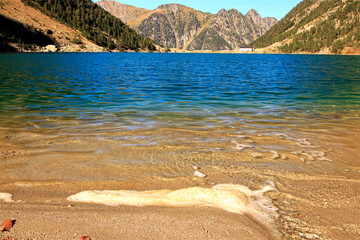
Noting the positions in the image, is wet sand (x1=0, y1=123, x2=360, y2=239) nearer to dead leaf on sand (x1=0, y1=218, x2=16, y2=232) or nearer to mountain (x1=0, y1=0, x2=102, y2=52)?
dead leaf on sand (x1=0, y1=218, x2=16, y2=232)

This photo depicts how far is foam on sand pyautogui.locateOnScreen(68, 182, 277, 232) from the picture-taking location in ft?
14.2

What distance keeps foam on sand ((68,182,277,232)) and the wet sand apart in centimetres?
17

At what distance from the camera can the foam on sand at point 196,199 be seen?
4.32 m

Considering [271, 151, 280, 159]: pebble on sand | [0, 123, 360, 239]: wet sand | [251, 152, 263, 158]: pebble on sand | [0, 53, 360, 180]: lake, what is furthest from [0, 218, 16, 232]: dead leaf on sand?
[271, 151, 280, 159]: pebble on sand

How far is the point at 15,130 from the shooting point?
9.64m

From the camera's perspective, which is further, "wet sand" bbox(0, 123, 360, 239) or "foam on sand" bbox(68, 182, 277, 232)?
"foam on sand" bbox(68, 182, 277, 232)

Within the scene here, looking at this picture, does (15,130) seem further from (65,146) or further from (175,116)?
(175,116)

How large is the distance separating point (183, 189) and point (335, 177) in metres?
3.67

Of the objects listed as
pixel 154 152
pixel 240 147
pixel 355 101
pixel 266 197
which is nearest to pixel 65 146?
pixel 154 152

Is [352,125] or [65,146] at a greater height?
Answer: [352,125]

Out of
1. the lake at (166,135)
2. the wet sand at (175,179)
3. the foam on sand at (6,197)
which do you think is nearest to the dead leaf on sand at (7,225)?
the wet sand at (175,179)

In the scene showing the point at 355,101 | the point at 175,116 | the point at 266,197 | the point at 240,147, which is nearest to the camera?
the point at 266,197

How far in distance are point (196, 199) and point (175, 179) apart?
109 centimetres

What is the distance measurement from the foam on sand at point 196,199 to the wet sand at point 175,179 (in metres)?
0.17
